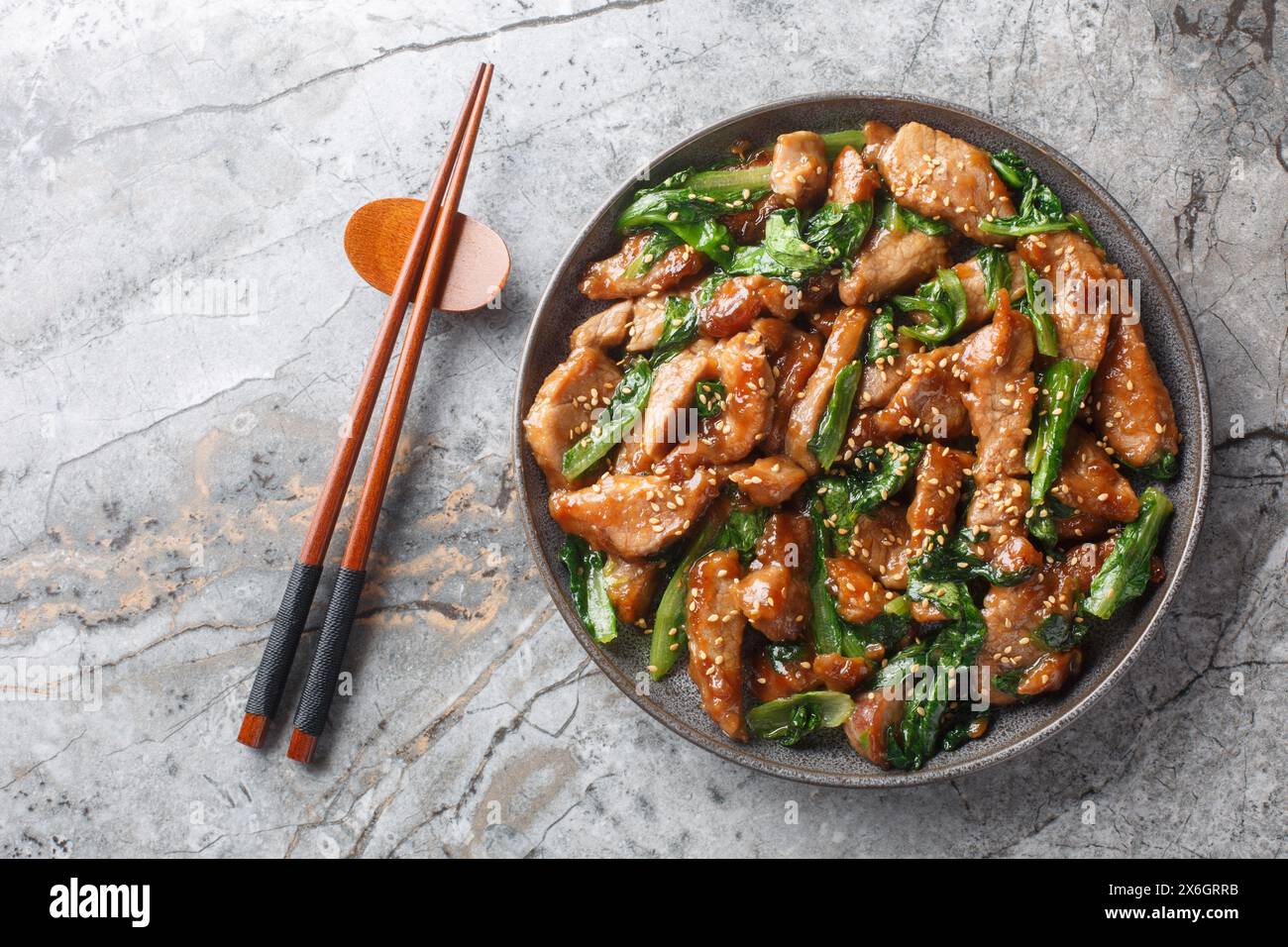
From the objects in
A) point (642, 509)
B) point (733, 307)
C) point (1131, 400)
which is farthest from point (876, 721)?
point (733, 307)

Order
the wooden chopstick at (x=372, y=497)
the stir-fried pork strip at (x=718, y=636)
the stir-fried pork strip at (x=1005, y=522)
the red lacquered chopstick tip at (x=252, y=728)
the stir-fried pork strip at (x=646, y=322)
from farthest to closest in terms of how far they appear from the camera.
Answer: the red lacquered chopstick tip at (x=252, y=728) < the wooden chopstick at (x=372, y=497) < the stir-fried pork strip at (x=646, y=322) < the stir-fried pork strip at (x=718, y=636) < the stir-fried pork strip at (x=1005, y=522)

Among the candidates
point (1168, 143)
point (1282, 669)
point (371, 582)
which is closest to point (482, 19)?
point (371, 582)

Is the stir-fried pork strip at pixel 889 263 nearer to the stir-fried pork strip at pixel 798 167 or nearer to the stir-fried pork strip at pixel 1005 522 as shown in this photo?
the stir-fried pork strip at pixel 798 167

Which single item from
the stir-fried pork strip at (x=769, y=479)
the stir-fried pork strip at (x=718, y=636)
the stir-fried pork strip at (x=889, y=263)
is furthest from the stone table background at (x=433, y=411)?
the stir-fried pork strip at (x=769, y=479)

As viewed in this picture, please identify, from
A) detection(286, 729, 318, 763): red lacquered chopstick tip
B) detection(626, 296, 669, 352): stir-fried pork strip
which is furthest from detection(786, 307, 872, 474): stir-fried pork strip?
detection(286, 729, 318, 763): red lacquered chopstick tip

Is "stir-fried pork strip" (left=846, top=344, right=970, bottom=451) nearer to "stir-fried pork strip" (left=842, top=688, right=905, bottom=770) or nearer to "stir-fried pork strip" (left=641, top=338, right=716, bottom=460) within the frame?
"stir-fried pork strip" (left=641, top=338, right=716, bottom=460)

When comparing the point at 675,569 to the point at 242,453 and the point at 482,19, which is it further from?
the point at 482,19
